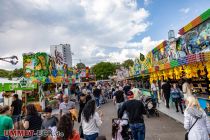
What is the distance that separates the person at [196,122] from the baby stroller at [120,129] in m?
1.69

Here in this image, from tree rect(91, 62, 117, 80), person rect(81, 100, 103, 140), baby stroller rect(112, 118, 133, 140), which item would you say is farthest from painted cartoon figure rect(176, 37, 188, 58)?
tree rect(91, 62, 117, 80)

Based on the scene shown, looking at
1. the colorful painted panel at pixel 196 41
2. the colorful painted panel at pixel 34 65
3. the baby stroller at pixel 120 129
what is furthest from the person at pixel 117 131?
the colorful painted panel at pixel 34 65

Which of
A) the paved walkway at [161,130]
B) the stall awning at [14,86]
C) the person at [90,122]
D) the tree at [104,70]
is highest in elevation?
the tree at [104,70]

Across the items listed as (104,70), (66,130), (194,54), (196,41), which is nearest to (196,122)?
(66,130)

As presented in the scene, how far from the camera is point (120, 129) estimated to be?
17.4ft

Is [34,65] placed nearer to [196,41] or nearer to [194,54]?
[196,41]

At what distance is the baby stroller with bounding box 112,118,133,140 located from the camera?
5.30 m

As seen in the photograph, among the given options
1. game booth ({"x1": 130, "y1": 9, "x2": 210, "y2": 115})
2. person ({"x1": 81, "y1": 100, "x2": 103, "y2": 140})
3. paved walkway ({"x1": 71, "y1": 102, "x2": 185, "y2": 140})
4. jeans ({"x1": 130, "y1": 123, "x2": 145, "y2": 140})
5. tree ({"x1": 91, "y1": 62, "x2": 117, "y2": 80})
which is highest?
tree ({"x1": 91, "y1": 62, "x2": 117, "y2": 80})

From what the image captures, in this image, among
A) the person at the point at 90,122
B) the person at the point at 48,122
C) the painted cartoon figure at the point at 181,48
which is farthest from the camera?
the painted cartoon figure at the point at 181,48

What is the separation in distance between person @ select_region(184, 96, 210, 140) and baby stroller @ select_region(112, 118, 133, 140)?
5.55 ft

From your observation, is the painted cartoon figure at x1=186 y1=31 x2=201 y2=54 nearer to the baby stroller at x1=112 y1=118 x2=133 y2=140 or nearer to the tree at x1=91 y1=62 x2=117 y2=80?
the baby stroller at x1=112 y1=118 x2=133 y2=140

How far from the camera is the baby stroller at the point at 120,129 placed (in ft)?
17.4

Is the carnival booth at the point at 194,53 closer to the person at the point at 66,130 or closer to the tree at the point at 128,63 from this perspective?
the person at the point at 66,130

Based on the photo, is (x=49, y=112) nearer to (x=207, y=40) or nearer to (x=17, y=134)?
(x=17, y=134)
